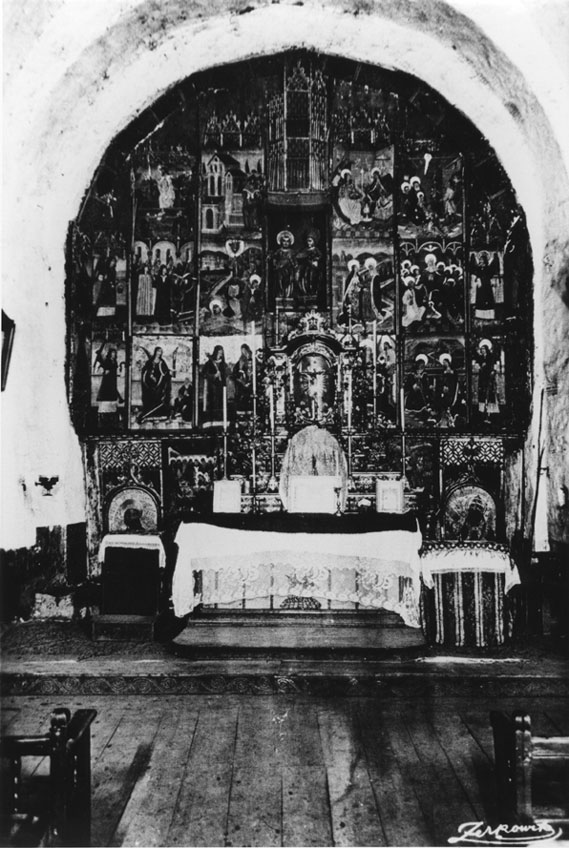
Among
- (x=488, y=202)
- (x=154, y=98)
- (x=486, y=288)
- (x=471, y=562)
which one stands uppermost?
(x=154, y=98)

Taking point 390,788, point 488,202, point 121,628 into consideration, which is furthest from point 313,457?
point 390,788

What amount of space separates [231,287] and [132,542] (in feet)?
9.05

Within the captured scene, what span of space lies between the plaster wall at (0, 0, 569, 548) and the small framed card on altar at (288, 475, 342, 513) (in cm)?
207

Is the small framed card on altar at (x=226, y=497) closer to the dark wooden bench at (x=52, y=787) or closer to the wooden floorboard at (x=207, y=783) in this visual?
the wooden floorboard at (x=207, y=783)

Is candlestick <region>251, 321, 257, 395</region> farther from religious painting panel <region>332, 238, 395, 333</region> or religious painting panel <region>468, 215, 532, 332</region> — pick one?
religious painting panel <region>468, 215, 532, 332</region>

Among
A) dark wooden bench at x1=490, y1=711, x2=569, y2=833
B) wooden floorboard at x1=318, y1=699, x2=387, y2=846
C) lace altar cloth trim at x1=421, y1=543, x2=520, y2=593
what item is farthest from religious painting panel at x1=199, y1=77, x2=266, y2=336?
dark wooden bench at x1=490, y1=711, x2=569, y2=833

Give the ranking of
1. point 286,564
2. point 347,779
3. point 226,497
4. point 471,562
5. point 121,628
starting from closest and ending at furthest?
point 347,779, point 286,564, point 471,562, point 121,628, point 226,497

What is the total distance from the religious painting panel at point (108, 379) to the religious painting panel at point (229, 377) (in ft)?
2.61

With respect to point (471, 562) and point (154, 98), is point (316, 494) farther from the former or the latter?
point (154, 98)

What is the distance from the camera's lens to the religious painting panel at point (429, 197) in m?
7.42

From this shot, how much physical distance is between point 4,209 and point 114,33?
1915 millimetres

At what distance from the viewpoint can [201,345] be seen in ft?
24.2

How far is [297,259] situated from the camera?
744cm

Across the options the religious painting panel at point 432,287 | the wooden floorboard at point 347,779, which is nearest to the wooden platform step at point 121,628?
the wooden floorboard at point 347,779
